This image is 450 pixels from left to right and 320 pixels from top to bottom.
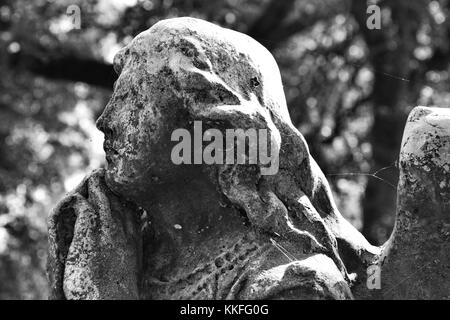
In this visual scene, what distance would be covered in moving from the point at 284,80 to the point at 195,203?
7407 millimetres

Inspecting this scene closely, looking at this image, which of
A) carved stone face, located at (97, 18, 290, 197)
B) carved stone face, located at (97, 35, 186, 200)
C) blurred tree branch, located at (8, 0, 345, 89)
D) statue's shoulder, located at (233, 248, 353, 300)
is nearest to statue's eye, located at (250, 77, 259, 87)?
carved stone face, located at (97, 18, 290, 197)

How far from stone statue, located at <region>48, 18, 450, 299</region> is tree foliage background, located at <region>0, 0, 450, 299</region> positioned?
215 inches

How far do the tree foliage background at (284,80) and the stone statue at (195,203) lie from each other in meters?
5.45

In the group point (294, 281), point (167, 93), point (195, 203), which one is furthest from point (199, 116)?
point (294, 281)

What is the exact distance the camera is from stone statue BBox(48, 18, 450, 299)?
15.1ft

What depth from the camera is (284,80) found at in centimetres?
A: 1220

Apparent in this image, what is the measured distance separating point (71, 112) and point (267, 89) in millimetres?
9803

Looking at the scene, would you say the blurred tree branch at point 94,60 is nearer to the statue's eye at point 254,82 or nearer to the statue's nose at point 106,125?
the statue's nose at point 106,125

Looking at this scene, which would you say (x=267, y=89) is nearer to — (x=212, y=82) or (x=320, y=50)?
(x=212, y=82)

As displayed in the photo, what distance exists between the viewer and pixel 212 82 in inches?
184

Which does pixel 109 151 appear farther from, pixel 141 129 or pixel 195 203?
pixel 195 203

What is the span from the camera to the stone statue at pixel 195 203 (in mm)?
4602

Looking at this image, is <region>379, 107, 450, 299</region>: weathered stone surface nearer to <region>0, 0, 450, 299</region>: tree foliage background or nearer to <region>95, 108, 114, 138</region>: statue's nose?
<region>95, 108, 114, 138</region>: statue's nose
